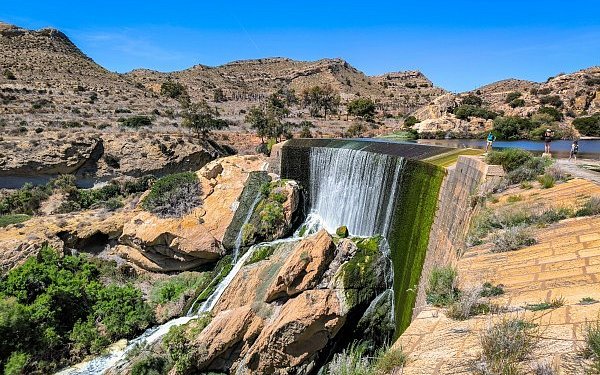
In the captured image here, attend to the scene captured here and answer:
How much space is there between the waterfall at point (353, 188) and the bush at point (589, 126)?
21.5 meters

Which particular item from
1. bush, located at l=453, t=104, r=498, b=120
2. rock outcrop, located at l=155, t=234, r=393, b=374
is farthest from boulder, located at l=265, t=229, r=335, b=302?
bush, located at l=453, t=104, r=498, b=120

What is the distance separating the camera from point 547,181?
349 inches

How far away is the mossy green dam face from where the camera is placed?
12719 mm

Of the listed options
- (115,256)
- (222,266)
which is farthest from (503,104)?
(115,256)

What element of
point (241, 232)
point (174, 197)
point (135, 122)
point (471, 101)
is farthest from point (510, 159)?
point (471, 101)

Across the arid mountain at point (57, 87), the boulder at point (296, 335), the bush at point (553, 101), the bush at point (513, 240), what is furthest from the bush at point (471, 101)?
the bush at point (513, 240)

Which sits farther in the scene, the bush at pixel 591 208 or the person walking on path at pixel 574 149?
the person walking on path at pixel 574 149

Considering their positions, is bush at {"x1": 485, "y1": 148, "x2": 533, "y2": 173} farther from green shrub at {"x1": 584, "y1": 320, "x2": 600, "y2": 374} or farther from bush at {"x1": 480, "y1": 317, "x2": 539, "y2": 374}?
green shrub at {"x1": 584, "y1": 320, "x2": 600, "y2": 374}

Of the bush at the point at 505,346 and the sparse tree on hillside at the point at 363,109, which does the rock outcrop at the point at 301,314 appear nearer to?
the bush at the point at 505,346

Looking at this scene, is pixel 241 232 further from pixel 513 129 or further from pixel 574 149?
pixel 513 129

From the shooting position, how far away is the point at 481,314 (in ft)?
15.4

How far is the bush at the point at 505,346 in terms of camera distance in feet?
10.5

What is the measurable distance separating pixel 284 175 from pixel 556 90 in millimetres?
36489

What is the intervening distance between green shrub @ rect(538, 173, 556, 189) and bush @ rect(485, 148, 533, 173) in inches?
36.4
